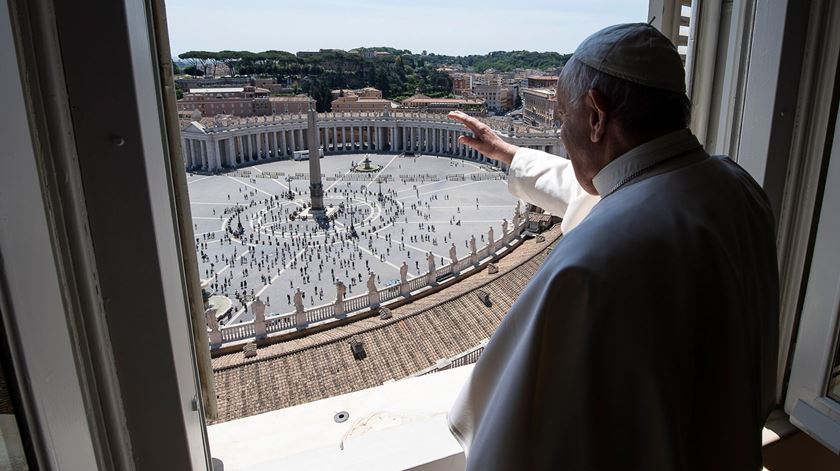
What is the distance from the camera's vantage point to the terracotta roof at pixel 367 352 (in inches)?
217

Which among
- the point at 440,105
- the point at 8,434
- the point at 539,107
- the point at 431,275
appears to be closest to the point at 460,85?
the point at 440,105

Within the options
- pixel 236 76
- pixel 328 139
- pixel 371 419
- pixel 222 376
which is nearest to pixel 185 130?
pixel 328 139

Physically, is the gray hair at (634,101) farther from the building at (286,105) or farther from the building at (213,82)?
the building at (213,82)

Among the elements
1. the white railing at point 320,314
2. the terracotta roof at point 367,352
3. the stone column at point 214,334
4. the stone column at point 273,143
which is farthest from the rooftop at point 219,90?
the stone column at point 214,334

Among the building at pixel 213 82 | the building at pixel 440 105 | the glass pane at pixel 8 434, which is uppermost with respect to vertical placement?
the glass pane at pixel 8 434

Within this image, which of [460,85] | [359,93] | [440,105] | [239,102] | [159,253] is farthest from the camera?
[460,85]

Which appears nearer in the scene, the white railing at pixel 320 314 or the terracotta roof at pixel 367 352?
the terracotta roof at pixel 367 352

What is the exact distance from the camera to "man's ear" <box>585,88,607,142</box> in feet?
1.73

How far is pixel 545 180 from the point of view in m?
0.96

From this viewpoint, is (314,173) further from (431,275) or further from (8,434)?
(8,434)

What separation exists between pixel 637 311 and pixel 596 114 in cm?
20

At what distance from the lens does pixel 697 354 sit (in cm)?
50

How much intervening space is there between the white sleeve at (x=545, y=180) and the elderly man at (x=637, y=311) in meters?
0.34

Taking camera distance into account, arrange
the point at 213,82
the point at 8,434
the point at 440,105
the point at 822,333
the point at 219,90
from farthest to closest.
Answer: the point at 213,82 → the point at 440,105 → the point at 219,90 → the point at 822,333 → the point at 8,434
